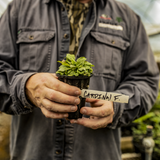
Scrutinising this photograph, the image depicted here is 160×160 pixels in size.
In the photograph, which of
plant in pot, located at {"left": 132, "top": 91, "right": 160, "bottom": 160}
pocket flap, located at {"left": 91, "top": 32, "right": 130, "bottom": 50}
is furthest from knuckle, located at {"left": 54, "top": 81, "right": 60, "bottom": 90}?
plant in pot, located at {"left": 132, "top": 91, "right": 160, "bottom": 160}

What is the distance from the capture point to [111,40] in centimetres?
136

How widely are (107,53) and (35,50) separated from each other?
2.02 ft

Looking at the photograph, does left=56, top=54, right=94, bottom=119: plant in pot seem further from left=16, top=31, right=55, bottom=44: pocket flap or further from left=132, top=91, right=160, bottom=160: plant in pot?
left=132, top=91, right=160, bottom=160: plant in pot

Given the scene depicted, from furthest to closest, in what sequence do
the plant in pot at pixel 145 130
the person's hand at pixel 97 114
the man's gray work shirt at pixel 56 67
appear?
the plant in pot at pixel 145 130 → the man's gray work shirt at pixel 56 67 → the person's hand at pixel 97 114

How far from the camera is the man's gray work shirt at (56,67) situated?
122cm

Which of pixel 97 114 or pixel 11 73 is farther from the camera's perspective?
pixel 11 73

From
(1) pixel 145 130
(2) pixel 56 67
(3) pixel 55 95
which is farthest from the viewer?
(1) pixel 145 130

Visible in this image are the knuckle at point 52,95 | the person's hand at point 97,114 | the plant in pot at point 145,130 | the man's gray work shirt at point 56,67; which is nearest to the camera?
the knuckle at point 52,95

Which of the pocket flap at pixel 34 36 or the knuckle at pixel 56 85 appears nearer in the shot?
the knuckle at pixel 56 85

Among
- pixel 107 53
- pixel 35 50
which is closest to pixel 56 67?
pixel 35 50

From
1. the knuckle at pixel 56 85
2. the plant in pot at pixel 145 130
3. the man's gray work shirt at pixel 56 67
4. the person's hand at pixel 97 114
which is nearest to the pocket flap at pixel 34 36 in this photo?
the man's gray work shirt at pixel 56 67

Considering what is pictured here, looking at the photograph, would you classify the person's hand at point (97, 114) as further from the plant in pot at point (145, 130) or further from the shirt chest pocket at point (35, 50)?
the plant in pot at point (145, 130)

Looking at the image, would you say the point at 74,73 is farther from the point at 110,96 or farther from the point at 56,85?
the point at 110,96

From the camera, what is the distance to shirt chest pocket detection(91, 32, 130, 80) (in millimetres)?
1294
